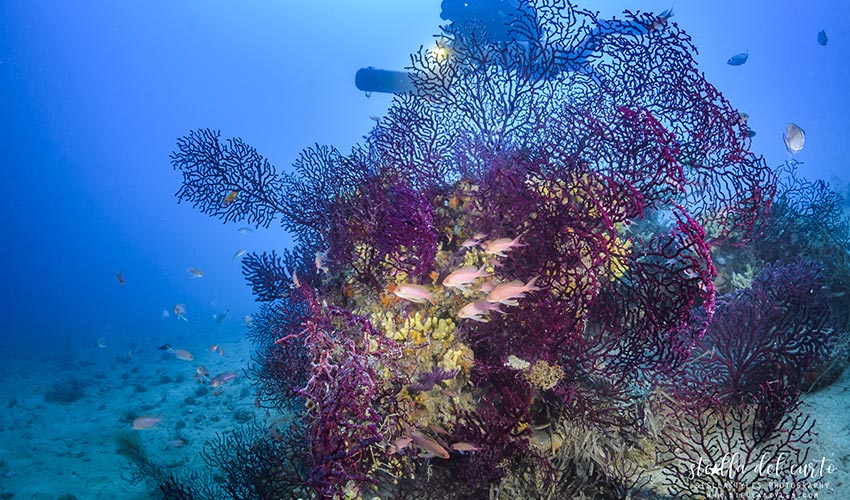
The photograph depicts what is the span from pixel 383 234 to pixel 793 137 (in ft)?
25.3

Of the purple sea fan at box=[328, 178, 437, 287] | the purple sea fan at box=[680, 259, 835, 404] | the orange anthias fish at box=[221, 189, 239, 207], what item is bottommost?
the purple sea fan at box=[680, 259, 835, 404]

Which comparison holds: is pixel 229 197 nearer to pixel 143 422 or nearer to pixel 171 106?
pixel 143 422

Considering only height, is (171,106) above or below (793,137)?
above

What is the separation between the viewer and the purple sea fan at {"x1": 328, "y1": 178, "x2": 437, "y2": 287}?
4570 mm

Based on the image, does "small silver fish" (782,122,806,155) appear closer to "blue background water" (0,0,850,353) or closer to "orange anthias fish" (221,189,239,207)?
"orange anthias fish" (221,189,239,207)

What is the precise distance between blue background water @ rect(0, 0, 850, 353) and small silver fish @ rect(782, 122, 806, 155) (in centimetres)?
7656

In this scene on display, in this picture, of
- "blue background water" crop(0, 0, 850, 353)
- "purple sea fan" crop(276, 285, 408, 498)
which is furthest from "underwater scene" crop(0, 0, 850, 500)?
"blue background water" crop(0, 0, 850, 353)

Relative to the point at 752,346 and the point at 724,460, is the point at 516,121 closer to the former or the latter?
the point at 752,346

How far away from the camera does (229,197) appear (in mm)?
7203

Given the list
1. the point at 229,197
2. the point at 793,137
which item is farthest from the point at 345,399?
the point at 793,137

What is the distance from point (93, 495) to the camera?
7.78m

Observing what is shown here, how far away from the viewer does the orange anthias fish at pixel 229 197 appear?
23.7 ft

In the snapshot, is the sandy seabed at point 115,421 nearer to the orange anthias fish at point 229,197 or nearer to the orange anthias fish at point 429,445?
the orange anthias fish at point 429,445

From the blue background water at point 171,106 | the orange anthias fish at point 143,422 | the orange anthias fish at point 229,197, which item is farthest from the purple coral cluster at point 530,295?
the blue background water at point 171,106
